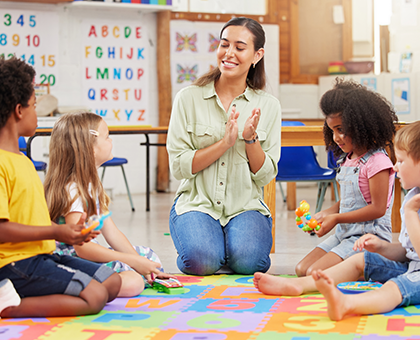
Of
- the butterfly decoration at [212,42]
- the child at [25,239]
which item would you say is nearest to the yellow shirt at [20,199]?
the child at [25,239]

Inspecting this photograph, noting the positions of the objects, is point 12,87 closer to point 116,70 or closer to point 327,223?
point 327,223

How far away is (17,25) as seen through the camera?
5559 mm

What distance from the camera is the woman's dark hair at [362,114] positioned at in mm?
2150

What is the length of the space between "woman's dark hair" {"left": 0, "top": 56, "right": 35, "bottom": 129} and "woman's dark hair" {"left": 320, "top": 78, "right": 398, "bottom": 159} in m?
1.14

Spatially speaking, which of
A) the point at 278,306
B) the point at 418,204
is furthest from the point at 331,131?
the point at 278,306

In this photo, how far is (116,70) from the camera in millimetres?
5887

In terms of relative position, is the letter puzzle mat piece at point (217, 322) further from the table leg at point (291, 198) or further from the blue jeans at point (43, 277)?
the table leg at point (291, 198)

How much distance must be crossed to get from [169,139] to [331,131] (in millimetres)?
691

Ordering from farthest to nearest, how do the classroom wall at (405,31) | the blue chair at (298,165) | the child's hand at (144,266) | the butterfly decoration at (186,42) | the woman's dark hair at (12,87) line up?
the classroom wall at (405,31) → the butterfly decoration at (186,42) → the blue chair at (298,165) → the child's hand at (144,266) → the woman's dark hair at (12,87)

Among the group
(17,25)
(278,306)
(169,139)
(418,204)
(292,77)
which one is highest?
(17,25)

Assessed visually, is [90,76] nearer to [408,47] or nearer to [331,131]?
[408,47]

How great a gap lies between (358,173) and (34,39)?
4.35 m

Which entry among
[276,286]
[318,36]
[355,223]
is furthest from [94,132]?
[318,36]

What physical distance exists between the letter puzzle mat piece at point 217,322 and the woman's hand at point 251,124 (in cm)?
65
